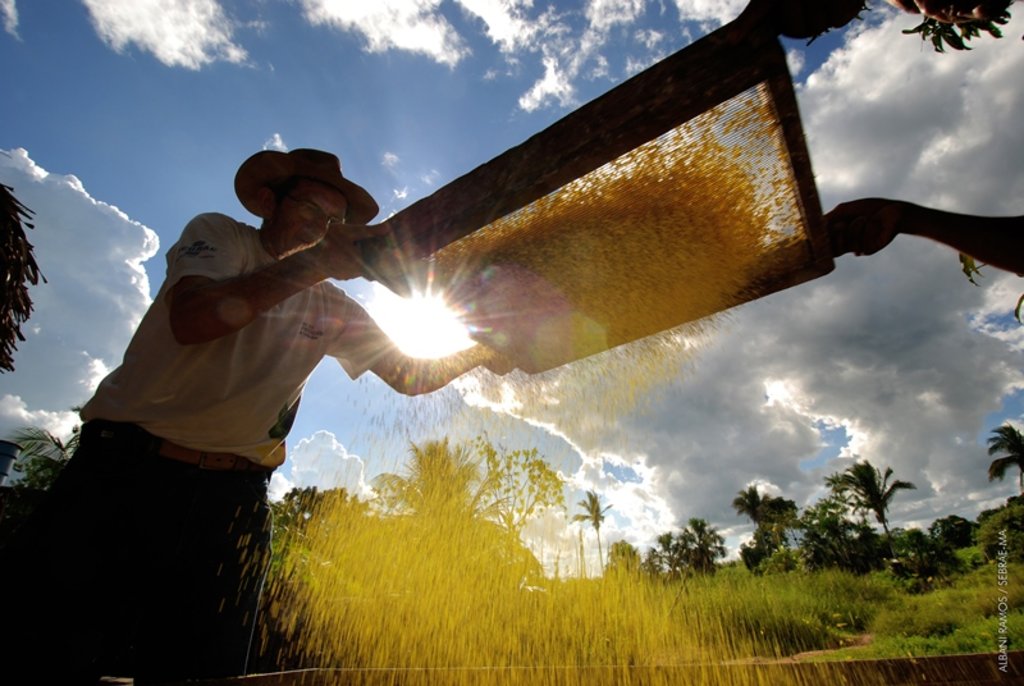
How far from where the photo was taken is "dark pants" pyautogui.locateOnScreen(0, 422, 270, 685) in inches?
54.2

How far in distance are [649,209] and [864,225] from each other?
63 cm

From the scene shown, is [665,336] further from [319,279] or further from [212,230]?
[212,230]

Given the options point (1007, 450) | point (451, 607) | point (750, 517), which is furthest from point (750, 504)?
point (451, 607)

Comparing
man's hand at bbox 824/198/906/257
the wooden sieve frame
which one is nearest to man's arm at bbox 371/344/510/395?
the wooden sieve frame

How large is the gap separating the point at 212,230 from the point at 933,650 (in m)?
15.8

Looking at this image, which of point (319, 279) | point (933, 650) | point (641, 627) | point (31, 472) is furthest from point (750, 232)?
point (31, 472)

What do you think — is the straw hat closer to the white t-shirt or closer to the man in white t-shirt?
the man in white t-shirt

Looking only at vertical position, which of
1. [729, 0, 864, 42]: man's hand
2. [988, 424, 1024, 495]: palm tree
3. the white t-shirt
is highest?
[988, 424, 1024, 495]: palm tree

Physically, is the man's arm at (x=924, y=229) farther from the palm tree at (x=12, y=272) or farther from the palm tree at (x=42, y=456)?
the palm tree at (x=42, y=456)

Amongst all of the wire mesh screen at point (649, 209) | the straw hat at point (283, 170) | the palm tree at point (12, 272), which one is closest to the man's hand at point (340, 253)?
the wire mesh screen at point (649, 209)

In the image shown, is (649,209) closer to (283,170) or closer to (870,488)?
(283,170)

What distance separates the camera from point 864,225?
4.71 feet

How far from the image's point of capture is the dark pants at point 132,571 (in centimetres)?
138

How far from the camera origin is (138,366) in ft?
5.64
